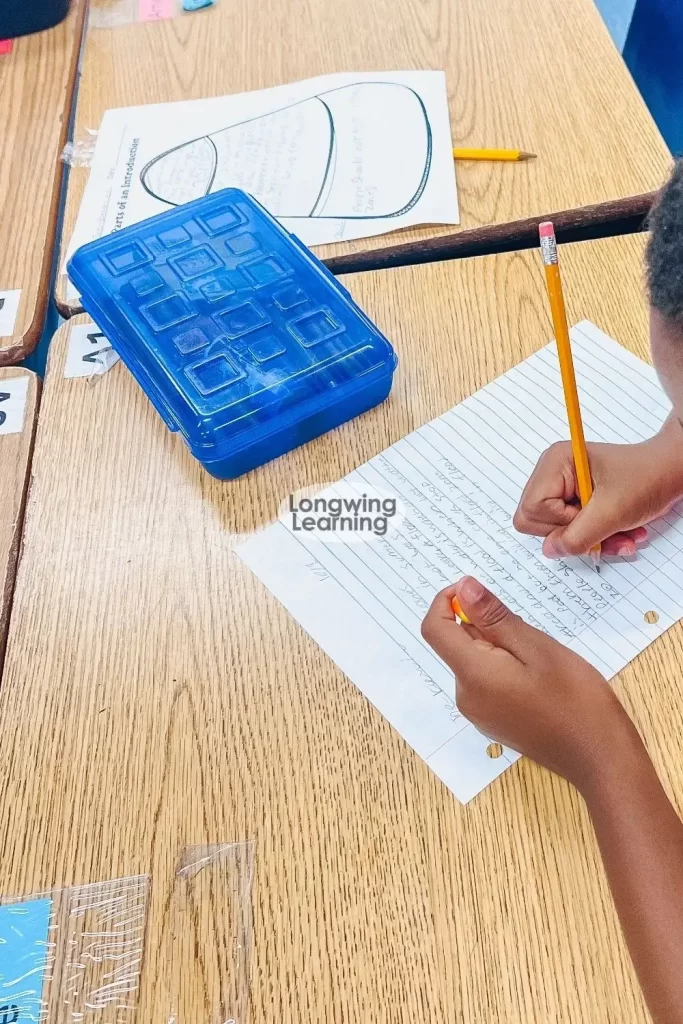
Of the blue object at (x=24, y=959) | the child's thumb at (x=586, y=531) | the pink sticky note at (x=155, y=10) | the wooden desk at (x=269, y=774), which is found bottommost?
the blue object at (x=24, y=959)

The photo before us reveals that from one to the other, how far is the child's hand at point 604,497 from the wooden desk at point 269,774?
0.27ft

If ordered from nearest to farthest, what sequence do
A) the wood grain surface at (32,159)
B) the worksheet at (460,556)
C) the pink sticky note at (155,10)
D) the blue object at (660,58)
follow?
the worksheet at (460,556) < the wood grain surface at (32,159) < the pink sticky note at (155,10) < the blue object at (660,58)

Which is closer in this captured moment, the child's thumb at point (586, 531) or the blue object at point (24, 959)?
the blue object at point (24, 959)

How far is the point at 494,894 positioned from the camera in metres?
0.40

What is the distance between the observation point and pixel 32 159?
864 millimetres

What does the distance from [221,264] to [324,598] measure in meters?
0.32

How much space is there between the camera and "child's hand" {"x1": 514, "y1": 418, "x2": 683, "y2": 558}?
51cm

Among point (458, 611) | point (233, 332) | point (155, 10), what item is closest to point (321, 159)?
point (233, 332)

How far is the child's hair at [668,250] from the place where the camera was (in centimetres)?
38

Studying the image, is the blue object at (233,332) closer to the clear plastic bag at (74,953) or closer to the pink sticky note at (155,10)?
the clear plastic bag at (74,953)

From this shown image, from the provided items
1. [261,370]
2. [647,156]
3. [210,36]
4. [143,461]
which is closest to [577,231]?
[647,156]

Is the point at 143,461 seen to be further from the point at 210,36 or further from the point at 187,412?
the point at 210,36

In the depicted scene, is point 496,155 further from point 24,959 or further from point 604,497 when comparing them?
point 24,959

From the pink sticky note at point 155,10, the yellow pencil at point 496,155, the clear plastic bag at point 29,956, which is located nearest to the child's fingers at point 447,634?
the clear plastic bag at point 29,956
